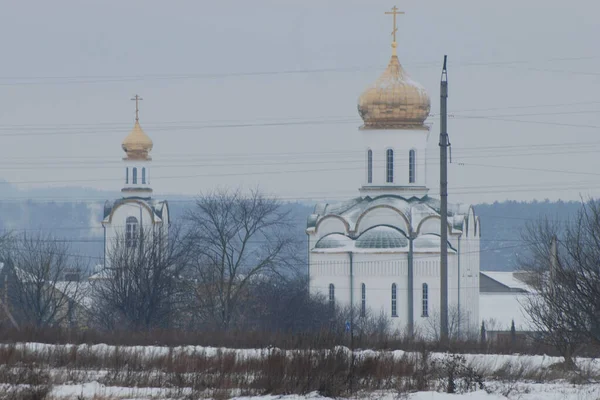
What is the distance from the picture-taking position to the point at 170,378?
17.3m

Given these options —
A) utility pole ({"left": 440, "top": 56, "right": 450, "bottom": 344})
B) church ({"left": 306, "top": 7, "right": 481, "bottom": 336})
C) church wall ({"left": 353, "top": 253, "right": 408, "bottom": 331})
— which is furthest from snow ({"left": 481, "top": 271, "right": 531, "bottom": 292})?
utility pole ({"left": 440, "top": 56, "right": 450, "bottom": 344})

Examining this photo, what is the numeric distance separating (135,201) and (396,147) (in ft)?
36.5

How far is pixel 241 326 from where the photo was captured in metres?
37.0

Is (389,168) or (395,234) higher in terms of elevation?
(389,168)

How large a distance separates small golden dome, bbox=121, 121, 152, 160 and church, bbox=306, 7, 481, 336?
8.70m

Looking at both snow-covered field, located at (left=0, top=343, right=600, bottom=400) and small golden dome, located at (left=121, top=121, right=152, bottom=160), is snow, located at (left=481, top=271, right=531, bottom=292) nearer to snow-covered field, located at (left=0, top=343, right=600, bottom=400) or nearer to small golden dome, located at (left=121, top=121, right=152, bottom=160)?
small golden dome, located at (left=121, top=121, right=152, bottom=160)

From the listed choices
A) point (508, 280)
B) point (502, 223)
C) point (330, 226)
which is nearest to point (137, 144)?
point (330, 226)

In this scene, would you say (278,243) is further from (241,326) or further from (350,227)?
(241,326)

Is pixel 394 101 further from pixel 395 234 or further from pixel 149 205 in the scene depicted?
pixel 149 205

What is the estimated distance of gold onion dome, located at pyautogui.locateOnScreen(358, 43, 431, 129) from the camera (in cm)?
4919

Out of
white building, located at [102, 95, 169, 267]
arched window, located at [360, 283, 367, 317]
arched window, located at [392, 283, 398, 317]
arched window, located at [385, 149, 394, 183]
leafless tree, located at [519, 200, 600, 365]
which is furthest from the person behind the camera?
white building, located at [102, 95, 169, 267]

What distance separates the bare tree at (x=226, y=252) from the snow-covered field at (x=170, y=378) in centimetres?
1730

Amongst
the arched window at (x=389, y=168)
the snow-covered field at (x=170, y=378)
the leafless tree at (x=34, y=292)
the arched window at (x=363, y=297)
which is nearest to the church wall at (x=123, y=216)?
the arched window at (x=389, y=168)

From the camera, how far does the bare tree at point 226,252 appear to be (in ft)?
130
